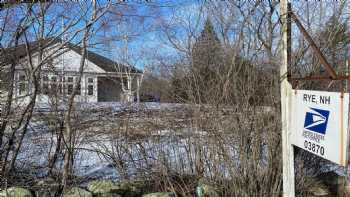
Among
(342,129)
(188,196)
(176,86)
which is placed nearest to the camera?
(342,129)

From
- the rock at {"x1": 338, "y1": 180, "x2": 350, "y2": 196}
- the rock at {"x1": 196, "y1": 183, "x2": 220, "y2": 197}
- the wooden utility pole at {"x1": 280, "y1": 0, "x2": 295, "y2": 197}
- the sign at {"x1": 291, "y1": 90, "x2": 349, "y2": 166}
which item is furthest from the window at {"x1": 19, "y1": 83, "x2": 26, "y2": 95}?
the rock at {"x1": 338, "y1": 180, "x2": 350, "y2": 196}

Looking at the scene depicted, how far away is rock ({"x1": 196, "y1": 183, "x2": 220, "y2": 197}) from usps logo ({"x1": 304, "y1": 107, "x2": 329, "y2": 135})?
6.05ft

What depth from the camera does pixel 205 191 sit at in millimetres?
4586

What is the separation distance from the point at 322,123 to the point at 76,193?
3359 mm

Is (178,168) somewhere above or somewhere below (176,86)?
below

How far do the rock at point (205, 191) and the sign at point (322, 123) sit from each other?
5.15 ft

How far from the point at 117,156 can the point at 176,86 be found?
1.34 metres

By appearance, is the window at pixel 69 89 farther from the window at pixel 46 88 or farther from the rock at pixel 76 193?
the rock at pixel 76 193

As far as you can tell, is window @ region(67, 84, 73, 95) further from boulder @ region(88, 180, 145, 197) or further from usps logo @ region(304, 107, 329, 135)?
usps logo @ region(304, 107, 329, 135)

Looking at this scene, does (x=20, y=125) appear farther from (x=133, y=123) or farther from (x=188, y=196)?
(x=188, y=196)

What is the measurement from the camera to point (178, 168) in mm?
4988

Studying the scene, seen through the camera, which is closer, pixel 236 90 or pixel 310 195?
pixel 236 90

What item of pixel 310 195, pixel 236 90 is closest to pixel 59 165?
pixel 236 90

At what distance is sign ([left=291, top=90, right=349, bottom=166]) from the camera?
8.25ft
